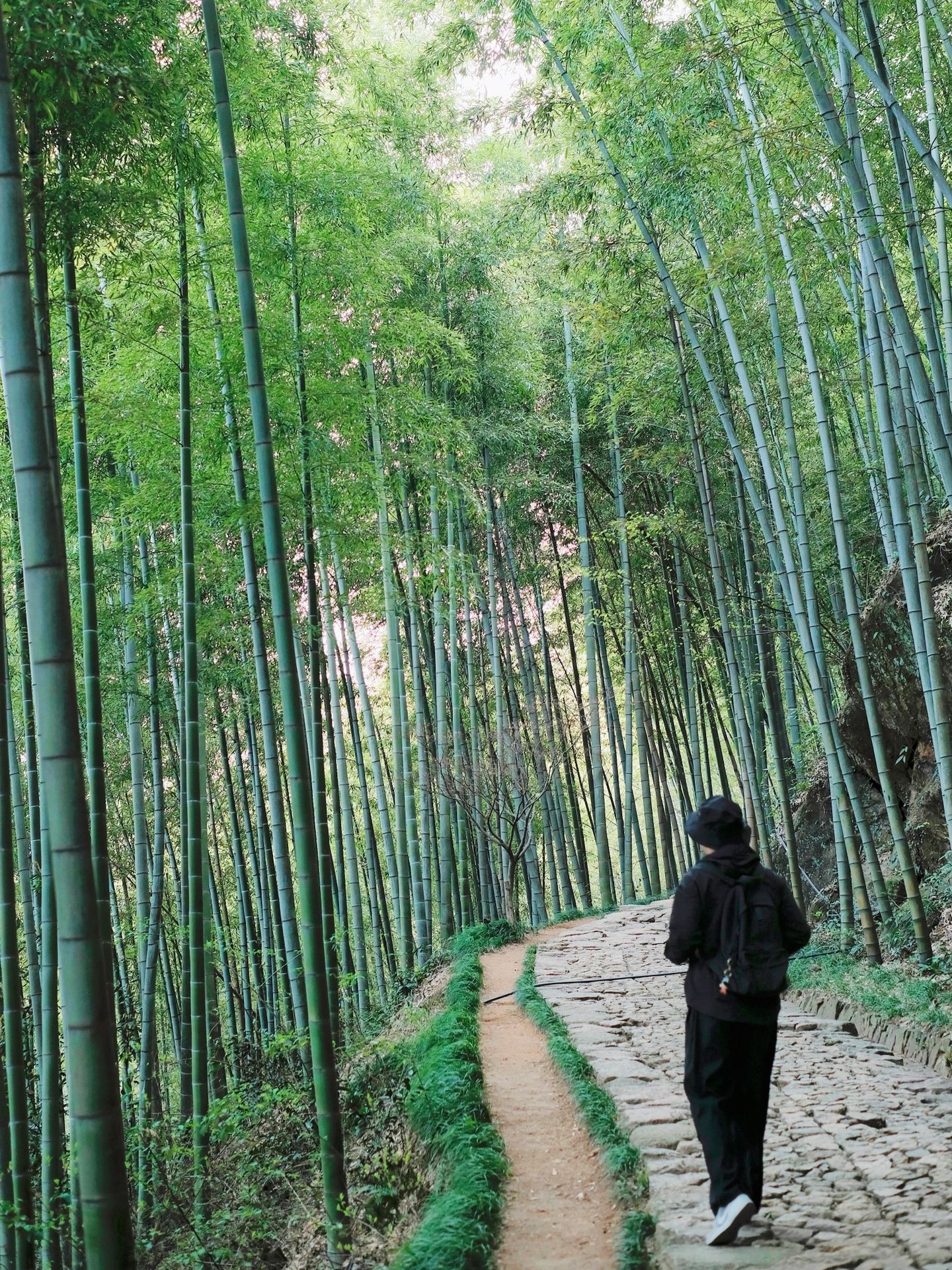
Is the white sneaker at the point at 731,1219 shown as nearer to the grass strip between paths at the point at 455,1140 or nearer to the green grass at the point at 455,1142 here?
the grass strip between paths at the point at 455,1140

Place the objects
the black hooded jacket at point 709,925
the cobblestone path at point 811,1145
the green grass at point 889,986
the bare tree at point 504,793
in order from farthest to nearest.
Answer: the bare tree at point 504,793 → the green grass at point 889,986 → the black hooded jacket at point 709,925 → the cobblestone path at point 811,1145

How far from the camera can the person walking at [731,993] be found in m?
2.46

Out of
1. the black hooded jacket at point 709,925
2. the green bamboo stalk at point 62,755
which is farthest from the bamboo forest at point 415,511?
the black hooded jacket at point 709,925

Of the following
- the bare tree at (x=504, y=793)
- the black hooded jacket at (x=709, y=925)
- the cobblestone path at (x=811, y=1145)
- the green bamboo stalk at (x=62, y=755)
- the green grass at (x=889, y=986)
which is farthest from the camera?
the bare tree at (x=504, y=793)

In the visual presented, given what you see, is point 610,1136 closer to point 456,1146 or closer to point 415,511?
point 456,1146

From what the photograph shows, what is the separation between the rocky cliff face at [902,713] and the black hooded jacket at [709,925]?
11.9ft

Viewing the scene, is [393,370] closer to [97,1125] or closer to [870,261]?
[870,261]

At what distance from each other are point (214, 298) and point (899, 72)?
3.98 metres

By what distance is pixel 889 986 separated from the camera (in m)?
5.11

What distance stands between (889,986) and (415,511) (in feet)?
22.7

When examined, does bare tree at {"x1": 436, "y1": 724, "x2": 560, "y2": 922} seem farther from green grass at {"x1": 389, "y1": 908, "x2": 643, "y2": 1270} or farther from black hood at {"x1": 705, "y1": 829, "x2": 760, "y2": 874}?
black hood at {"x1": 705, "y1": 829, "x2": 760, "y2": 874}

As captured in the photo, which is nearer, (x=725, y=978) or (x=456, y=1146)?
(x=725, y=978)

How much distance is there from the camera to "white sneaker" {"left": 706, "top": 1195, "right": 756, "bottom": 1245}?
7.96 ft

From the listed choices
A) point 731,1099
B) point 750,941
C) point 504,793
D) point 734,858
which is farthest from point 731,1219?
point 504,793
